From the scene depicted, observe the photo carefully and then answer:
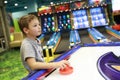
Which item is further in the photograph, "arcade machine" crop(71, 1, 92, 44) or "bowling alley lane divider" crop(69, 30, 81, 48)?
"arcade machine" crop(71, 1, 92, 44)

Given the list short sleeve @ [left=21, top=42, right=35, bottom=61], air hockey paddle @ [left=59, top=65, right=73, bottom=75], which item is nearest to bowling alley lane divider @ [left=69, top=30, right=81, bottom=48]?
short sleeve @ [left=21, top=42, right=35, bottom=61]

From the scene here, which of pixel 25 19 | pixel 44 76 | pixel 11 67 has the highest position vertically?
pixel 25 19

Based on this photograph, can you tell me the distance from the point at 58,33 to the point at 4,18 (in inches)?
149

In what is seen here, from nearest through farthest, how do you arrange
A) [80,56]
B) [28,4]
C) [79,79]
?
[79,79] < [80,56] < [28,4]

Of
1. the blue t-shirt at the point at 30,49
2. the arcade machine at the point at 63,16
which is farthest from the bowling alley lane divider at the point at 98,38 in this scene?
the blue t-shirt at the point at 30,49

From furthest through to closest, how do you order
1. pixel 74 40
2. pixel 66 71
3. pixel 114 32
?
1. pixel 114 32
2. pixel 74 40
3. pixel 66 71

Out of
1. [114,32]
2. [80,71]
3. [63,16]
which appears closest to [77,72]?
[80,71]

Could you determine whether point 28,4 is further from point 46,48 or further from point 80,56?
point 80,56

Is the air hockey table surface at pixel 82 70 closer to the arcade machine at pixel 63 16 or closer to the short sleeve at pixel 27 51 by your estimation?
the short sleeve at pixel 27 51

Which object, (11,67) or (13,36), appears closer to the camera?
(11,67)

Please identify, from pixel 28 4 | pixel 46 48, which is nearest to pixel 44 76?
pixel 46 48

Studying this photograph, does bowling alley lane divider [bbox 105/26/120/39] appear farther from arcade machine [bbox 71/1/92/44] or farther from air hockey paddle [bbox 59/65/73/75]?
air hockey paddle [bbox 59/65/73/75]

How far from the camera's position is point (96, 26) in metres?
9.21

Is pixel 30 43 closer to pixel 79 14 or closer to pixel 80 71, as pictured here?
pixel 80 71
